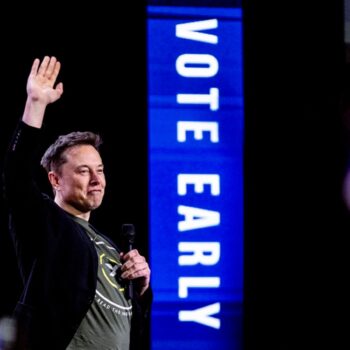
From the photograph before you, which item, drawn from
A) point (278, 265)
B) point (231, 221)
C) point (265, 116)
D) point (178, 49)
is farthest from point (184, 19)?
point (278, 265)

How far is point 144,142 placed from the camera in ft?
13.9

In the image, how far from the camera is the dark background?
4.16 m

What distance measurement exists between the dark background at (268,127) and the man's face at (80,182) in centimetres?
181

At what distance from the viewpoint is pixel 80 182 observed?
2283 millimetres

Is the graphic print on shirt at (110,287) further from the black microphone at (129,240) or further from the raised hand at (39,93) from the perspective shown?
the raised hand at (39,93)

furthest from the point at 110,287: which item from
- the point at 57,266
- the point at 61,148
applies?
the point at 61,148

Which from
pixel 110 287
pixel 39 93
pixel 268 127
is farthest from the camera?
pixel 268 127

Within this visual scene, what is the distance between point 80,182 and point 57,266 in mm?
299

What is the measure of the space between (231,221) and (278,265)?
34 centimetres

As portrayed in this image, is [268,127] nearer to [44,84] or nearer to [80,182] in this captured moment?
[80,182]

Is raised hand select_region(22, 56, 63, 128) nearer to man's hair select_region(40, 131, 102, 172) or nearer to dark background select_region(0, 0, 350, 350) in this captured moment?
man's hair select_region(40, 131, 102, 172)

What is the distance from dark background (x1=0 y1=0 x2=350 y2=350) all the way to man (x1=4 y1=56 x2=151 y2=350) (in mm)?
1936

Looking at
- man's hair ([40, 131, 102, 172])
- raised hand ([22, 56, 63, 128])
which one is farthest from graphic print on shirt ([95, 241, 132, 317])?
raised hand ([22, 56, 63, 128])

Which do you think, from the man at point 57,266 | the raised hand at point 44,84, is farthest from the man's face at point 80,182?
the raised hand at point 44,84
